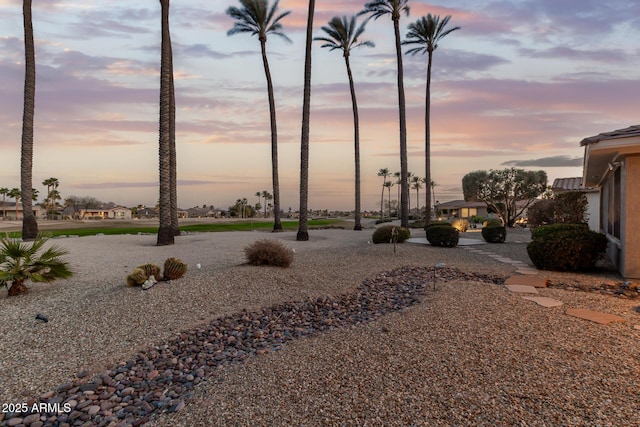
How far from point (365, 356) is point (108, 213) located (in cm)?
8318

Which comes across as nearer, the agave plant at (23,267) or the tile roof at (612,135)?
the agave plant at (23,267)

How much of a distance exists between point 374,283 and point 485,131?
13799 mm

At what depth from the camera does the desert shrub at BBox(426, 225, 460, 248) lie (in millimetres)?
13523

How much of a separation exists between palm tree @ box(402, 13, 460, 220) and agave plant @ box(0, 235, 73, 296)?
22.3m

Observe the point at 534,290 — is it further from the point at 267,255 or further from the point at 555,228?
the point at 267,255

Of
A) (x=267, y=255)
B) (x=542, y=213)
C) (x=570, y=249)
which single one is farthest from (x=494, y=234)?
(x=267, y=255)

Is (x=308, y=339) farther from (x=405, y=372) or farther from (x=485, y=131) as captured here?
(x=485, y=131)

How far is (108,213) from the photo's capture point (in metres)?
74.7

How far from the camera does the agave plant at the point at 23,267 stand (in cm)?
633

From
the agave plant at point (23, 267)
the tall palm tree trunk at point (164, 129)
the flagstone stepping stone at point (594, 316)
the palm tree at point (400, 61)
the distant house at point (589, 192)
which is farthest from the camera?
the palm tree at point (400, 61)

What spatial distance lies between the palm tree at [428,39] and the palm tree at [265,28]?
8.69 meters

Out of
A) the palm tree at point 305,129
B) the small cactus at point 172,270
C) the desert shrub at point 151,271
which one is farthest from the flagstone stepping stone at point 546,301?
the palm tree at point 305,129

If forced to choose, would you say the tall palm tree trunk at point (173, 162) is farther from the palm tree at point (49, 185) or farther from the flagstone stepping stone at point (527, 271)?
the palm tree at point (49, 185)

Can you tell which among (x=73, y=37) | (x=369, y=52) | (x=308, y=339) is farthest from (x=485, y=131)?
(x=73, y=37)
